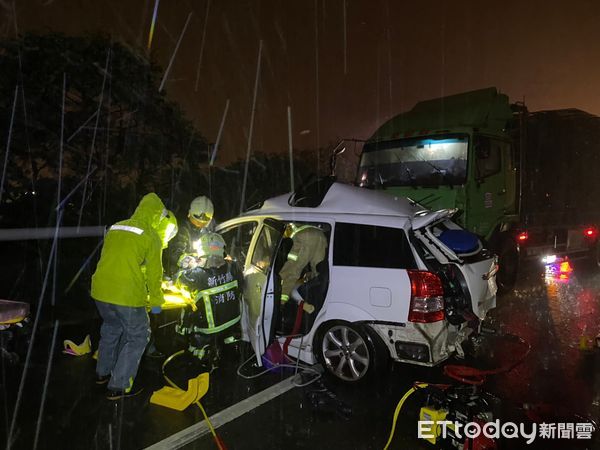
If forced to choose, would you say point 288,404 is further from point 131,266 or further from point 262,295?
point 131,266

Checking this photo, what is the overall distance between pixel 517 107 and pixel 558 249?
3198mm

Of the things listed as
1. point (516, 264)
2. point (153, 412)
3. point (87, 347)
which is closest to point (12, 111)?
point (87, 347)

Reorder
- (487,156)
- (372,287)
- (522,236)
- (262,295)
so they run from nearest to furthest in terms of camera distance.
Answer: (372,287), (262,295), (487,156), (522,236)

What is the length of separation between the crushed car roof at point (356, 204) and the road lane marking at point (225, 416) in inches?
69.8

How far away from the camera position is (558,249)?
9352 mm

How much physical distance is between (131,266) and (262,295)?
125 cm

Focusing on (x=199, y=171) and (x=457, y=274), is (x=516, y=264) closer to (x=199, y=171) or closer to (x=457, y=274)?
(x=457, y=274)

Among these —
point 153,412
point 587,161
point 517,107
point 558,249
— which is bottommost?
point 153,412

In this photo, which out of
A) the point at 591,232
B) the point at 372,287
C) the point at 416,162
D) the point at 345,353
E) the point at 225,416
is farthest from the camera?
the point at 591,232

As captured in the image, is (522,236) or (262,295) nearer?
(262,295)

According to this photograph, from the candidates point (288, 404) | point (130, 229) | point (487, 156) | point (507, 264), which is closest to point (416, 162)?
point (487, 156)

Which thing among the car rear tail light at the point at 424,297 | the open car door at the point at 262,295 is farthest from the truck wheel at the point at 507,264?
the open car door at the point at 262,295

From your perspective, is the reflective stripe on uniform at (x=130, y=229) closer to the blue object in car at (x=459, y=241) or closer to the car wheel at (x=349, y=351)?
the car wheel at (x=349, y=351)

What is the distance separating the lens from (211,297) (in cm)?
427
